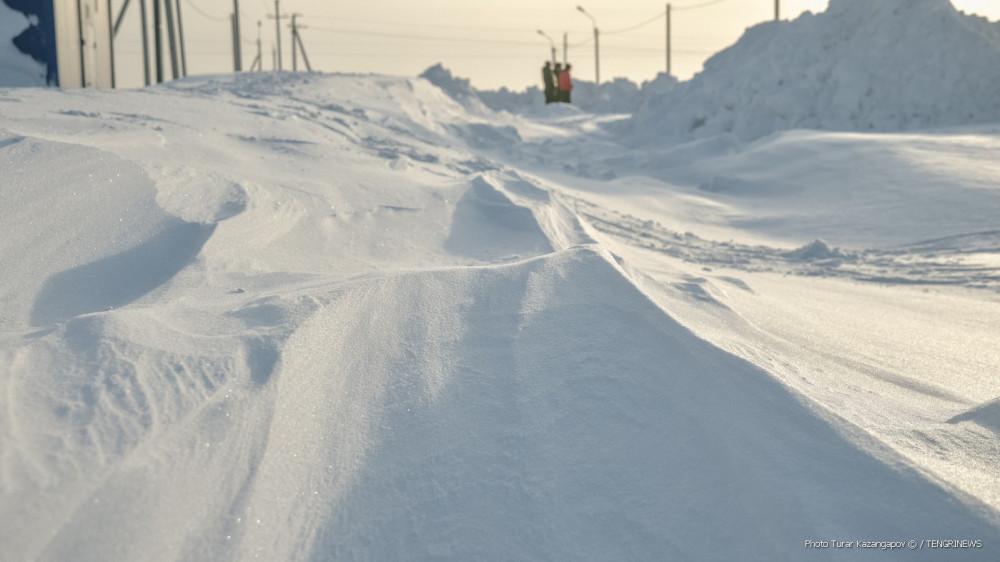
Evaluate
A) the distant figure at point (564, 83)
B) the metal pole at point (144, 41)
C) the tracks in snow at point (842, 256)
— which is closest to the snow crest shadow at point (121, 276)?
the tracks in snow at point (842, 256)

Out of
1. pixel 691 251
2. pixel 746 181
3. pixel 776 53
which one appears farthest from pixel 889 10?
pixel 691 251

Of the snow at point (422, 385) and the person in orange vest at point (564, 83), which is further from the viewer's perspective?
the person in orange vest at point (564, 83)

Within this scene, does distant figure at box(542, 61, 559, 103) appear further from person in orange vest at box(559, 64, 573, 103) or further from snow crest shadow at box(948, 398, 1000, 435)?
snow crest shadow at box(948, 398, 1000, 435)

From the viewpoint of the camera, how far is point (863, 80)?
1208 cm

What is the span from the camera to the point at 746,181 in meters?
7.86

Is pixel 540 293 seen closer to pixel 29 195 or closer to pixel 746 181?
pixel 29 195

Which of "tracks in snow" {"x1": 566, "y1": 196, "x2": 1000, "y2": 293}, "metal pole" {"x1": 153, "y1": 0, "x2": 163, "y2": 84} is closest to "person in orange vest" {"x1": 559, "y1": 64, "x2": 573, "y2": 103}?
"metal pole" {"x1": 153, "y1": 0, "x2": 163, "y2": 84}

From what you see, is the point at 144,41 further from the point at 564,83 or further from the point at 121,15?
the point at 564,83

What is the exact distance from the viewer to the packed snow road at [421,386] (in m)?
1.41

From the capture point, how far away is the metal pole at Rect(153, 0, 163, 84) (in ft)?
39.7

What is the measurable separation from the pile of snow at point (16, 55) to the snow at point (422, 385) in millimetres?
3830

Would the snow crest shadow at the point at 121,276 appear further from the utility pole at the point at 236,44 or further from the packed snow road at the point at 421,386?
the utility pole at the point at 236,44

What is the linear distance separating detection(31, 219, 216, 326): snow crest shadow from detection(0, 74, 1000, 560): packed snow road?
1cm

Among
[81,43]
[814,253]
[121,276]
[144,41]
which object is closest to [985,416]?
Result: [121,276]
